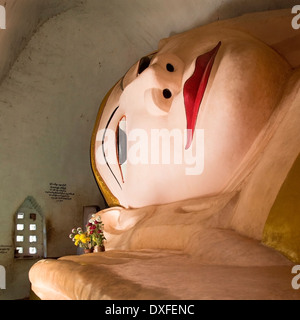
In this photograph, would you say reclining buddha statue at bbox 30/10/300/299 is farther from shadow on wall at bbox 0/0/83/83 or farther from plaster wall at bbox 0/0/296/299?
shadow on wall at bbox 0/0/83/83

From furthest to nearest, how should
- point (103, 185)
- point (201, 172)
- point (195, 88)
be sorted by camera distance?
1. point (103, 185)
2. point (195, 88)
3. point (201, 172)

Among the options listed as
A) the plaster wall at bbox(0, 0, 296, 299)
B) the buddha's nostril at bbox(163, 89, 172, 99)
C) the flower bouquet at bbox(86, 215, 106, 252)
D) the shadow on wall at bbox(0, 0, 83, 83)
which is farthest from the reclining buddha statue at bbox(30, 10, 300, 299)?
the shadow on wall at bbox(0, 0, 83, 83)

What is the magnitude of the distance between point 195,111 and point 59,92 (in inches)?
121

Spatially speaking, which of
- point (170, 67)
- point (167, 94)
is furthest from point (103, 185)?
point (170, 67)

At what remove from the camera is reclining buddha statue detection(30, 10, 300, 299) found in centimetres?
204

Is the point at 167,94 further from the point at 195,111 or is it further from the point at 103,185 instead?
the point at 103,185

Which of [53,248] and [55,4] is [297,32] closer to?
[55,4]

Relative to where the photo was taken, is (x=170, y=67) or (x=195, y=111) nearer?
(x=195, y=111)

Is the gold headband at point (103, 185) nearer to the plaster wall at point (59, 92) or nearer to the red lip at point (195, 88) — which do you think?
the plaster wall at point (59, 92)

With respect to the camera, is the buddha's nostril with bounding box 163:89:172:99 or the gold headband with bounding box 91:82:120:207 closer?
the buddha's nostril with bounding box 163:89:172:99

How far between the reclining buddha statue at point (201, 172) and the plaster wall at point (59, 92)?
45.9 inches

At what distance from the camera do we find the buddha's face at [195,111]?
10.9ft

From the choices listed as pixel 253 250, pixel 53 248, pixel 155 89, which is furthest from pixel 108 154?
pixel 253 250

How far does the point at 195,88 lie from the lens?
3.64m
